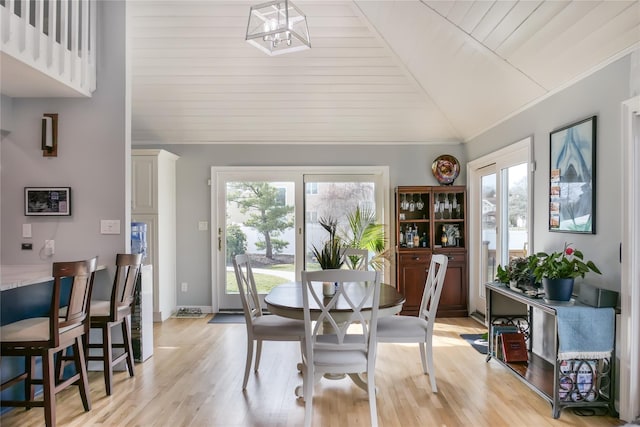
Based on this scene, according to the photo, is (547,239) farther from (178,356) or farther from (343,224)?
(178,356)

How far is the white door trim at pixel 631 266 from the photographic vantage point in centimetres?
244

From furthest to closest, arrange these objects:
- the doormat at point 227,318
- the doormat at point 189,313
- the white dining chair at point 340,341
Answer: the doormat at point 189,313 < the doormat at point 227,318 < the white dining chair at point 340,341

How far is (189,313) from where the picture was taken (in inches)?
217

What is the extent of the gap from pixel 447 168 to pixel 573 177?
2.42m

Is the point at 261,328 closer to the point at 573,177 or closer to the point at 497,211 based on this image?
the point at 573,177

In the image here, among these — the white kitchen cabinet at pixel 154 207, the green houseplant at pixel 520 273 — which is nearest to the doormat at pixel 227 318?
the white kitchen cabinet at pixel 154 207

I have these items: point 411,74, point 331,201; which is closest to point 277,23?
point 411,74

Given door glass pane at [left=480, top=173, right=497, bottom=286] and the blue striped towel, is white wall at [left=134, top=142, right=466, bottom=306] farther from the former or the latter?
the blue striped towel

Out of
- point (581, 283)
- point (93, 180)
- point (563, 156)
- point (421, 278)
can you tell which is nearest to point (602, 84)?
point (563, 156)

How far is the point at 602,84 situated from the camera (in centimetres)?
273

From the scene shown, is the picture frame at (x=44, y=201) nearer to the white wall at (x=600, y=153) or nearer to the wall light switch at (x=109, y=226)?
the wall light switch at (x=109, y=226)

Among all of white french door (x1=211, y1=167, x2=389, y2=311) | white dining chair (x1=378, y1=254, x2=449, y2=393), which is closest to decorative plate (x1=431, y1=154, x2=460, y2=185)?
white french door (x1=211, y1=167, x2=389, y2=311)

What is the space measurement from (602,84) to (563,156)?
0.59 metres

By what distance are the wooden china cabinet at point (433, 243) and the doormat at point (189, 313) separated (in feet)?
8.46
